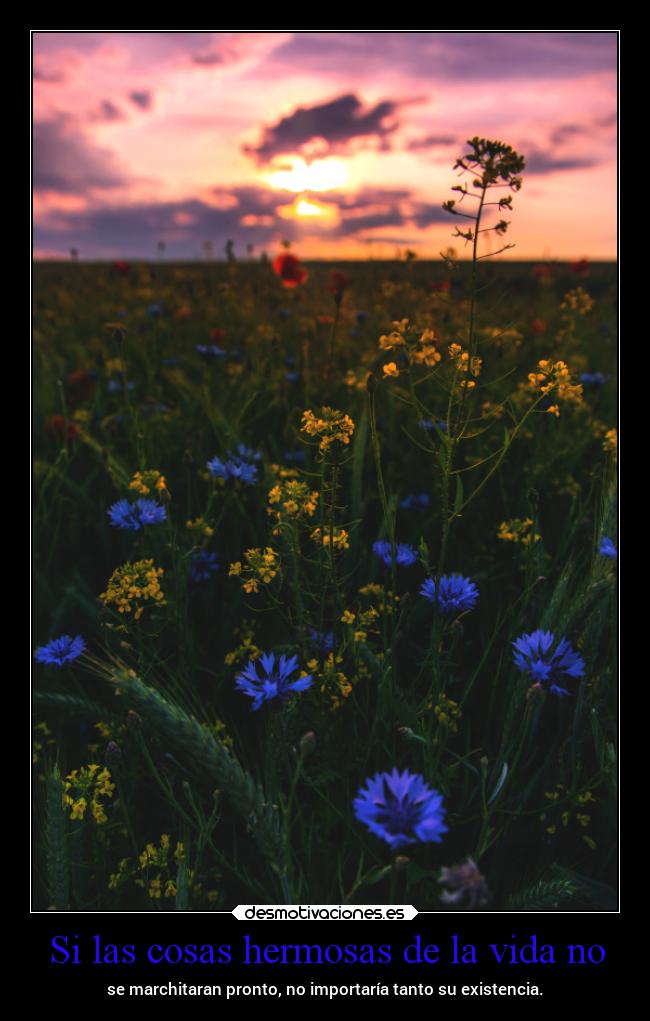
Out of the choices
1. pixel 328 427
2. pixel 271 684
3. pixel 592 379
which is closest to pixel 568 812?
pixel 271 684

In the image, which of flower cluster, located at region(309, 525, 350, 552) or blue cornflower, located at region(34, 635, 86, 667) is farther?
blue cornflower, located at region(34, 635, 86, 667)

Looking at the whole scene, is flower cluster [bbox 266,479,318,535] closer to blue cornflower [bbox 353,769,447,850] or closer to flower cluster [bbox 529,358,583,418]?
flower cluster [bbox 529,358,583,418]

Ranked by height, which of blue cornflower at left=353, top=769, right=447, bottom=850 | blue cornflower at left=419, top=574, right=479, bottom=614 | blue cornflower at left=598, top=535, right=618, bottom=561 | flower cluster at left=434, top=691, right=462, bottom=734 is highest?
blue cornflower at left=598, top=535, right=618, bottom=561

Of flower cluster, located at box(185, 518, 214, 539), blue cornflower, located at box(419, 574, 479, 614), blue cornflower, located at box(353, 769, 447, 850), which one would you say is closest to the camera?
blue cornflower, located at box(353, 769, 447, 850)

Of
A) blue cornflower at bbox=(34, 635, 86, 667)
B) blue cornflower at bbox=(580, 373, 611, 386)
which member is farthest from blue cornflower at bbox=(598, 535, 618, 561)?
blue cornflower at bbox=(580, 373, 611, 386)

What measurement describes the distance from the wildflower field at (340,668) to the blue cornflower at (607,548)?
0.04 ft

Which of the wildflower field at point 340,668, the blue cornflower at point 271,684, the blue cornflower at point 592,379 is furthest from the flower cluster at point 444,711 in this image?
Result: the blue cornflower at point 592,379

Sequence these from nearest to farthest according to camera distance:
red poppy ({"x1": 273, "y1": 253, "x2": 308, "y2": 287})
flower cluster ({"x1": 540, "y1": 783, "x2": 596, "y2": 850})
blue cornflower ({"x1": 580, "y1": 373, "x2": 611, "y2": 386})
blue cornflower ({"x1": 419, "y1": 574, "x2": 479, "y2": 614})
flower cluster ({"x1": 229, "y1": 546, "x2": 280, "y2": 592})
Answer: flower cluster ({"x1": 540, "y1": 783, "x2": 596, "y2": 850}), flower cluster ({"x1": 229, "y1": 546, "x2": 280, "y2": 592}), blue cornflower ({"x1": 419, "y1": 574, "x2": 479, "y2": 614}), blue cornflower ({"x1": 580, "y1": 373, "x2": 611, "y2": 386}), red poppy ({"x1": 273, "y1": 253, "x2": 308, "y2": 287})

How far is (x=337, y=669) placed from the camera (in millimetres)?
1598

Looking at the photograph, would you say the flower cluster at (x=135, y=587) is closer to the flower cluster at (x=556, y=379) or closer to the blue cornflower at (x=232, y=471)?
the blue cornflower at (x=232, y=471)

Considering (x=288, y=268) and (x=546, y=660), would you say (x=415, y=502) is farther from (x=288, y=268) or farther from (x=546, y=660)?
(x=288, y=268)

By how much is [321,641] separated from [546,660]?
1.71 ft

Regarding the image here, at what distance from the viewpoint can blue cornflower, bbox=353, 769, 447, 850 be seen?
972 mm

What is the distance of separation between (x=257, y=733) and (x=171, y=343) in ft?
11.5
